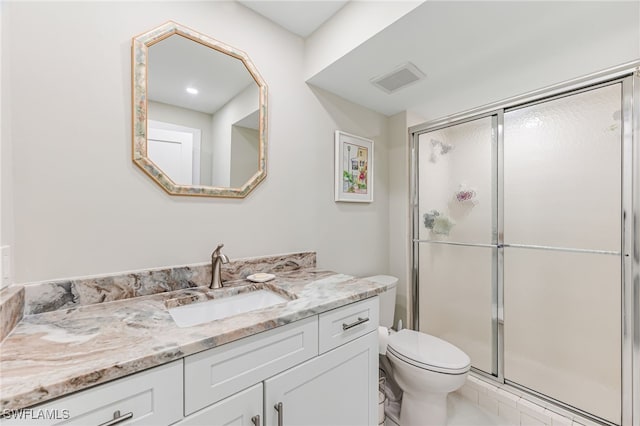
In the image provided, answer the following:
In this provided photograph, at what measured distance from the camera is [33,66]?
955mm

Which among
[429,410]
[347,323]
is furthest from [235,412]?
[429,410]

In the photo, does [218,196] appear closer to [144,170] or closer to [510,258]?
[144,170]

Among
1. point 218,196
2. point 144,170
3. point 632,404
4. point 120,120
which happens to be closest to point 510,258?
point 632,404

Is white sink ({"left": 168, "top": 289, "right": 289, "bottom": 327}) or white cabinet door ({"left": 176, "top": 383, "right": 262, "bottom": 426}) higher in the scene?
white sink ({"left": 168, "top": 289, "right": 289, "bottom": 327})

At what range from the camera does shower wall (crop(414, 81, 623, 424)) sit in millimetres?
1500

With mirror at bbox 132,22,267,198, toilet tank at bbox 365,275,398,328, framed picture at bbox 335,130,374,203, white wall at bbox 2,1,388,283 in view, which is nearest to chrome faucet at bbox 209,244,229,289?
white wall at bbox 2,1,388,283

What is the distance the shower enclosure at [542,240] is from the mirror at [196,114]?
146 centimetres

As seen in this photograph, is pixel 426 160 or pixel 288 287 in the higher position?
pixel 426 160

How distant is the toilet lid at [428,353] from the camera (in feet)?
4.67

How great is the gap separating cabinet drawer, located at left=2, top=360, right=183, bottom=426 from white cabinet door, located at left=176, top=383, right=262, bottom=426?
62 millimetres

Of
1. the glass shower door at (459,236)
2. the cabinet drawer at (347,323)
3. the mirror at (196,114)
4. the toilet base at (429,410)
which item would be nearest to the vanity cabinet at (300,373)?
the cabinet drawer at (347,323)

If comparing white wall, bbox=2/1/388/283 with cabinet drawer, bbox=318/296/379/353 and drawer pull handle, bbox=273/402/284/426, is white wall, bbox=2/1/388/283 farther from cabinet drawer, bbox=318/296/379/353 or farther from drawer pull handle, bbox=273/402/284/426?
drawer pull handle, bbox=273/402/284/426

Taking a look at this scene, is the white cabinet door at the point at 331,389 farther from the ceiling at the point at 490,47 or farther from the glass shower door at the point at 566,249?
the ceiling at the point at 490,47

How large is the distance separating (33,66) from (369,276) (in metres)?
2.15
